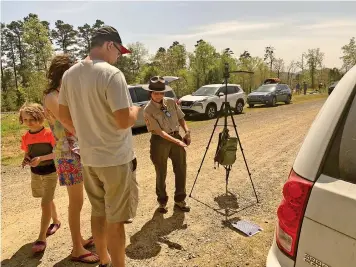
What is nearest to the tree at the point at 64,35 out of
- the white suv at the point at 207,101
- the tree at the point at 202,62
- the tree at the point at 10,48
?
the tree at the point at 10,48

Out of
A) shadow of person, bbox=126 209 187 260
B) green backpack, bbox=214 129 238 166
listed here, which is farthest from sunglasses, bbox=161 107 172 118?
shadow of person, bbox=126 209 187 260

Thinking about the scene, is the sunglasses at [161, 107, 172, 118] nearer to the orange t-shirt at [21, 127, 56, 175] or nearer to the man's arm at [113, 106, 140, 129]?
the orange t-shirt at [21, 127, 56, 175]

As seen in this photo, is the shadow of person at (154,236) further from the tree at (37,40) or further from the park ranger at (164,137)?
the tree at (37,40)

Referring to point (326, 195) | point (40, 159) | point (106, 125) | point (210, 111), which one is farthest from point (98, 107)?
point (210, 111)

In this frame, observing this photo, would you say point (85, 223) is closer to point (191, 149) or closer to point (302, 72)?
point (191, 149)

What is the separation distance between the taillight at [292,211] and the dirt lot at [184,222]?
5.21 ft

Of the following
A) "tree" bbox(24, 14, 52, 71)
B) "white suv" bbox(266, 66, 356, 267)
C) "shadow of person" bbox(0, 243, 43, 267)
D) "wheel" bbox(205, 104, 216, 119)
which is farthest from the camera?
"tree" bbox(24, 14, 52, 71)

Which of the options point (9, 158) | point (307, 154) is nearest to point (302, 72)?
point (9, 158)

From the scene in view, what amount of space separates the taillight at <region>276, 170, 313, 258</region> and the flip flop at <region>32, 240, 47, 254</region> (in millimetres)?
2700

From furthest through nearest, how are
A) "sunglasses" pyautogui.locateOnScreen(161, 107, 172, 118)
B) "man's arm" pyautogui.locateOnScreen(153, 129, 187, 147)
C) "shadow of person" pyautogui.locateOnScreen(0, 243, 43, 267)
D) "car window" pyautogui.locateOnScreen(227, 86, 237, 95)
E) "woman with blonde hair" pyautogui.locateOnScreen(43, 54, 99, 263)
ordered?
"car window" pyautogui.locateOnScreen(227, 86, 237, 95) < "sunglasses" pyautogui.locateOnScreen(161, 107, 172, 118) < "man's arm" pyautogui.locateOnScreen(153, 129, 187, 147) < "shadow of person" pyautogui.locateOnScreen(0, 243, 43, 267) < "woman with blonde hair" pyautogui.locateOnScreen(43, 54, 99, 263)

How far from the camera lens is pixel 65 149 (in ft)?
9.72

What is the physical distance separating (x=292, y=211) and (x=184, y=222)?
2524 millimetres

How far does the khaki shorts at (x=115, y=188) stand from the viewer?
244 cm

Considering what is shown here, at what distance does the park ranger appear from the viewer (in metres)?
3.92
